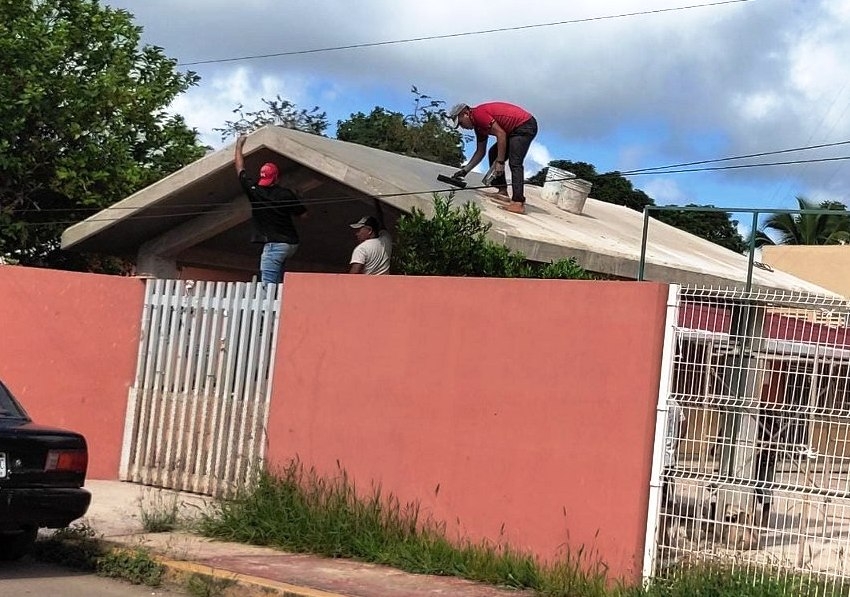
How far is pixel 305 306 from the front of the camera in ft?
32.0

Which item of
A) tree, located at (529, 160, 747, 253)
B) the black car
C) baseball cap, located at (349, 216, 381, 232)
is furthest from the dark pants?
tree, located at (529, 160, 747, 253)

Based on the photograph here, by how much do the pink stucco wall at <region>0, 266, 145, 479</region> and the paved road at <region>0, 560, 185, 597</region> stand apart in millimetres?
3202

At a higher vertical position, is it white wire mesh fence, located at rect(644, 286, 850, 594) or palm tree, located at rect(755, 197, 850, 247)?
→ palm tree, located at rect(755, 197, 850, 247)

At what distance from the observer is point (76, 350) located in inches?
457

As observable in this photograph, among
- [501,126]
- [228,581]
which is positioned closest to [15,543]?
[228,581]

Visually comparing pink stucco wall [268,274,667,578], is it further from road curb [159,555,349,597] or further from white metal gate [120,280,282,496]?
road curb [159,555,349,597]

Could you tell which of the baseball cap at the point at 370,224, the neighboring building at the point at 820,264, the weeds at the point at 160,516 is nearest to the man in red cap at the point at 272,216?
Result: the baseball cap at the point at 370,224

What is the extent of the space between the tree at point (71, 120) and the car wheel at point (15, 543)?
10.1 metres

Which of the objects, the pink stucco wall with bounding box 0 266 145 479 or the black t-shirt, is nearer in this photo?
the pink stucco wall with bounding box 0 266 145 479

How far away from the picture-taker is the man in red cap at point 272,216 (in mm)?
11906

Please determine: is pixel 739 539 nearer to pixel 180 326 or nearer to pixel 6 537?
pixel 6 537

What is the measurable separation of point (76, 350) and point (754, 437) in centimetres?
702

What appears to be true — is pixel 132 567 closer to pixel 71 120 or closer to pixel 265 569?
pixel 265 569

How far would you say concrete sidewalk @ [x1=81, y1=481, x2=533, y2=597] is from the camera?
7.48m
